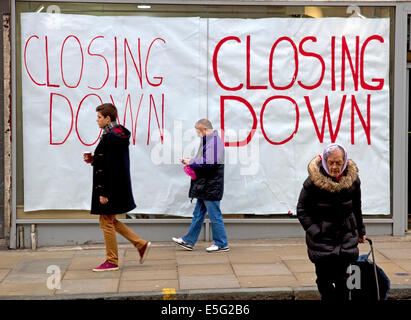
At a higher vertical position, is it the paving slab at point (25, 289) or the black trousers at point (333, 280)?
the black trousers at point (333, 280)

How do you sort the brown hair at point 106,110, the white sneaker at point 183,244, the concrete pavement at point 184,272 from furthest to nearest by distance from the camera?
the white sneaker at point 183,244, the brown hair at point 106,110, the concrete pavement at point 184,272

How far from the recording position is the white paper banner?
31.6 feet

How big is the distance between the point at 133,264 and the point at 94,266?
0.47 m

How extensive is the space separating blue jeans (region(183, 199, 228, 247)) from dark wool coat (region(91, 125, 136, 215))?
140 centimetres

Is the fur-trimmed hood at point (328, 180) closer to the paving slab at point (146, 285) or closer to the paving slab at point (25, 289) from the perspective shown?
the paving slab at point (146, 285)

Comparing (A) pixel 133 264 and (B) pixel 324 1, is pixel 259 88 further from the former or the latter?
(A) pixel 133 264

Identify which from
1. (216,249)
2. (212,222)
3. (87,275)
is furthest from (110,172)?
(216,249)

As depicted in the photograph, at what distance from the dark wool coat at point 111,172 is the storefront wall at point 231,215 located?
187 cm

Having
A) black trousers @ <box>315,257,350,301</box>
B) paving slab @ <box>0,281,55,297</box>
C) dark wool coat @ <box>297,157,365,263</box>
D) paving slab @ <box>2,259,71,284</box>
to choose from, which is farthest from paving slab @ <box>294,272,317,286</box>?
paving slab @ <box>2,259,71,284</box>

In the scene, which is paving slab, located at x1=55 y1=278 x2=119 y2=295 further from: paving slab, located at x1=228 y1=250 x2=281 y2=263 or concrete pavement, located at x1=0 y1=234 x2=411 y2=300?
paving slab, located at x1=228 y1=250 x2=281 y2=263

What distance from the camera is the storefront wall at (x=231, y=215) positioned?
9609 mm

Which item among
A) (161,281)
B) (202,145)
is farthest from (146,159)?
(161,281)

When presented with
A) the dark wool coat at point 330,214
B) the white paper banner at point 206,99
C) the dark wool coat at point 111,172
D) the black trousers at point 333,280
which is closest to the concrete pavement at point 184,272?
the white paper banner at point 206,99

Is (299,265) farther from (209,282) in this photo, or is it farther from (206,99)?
(206,99)
